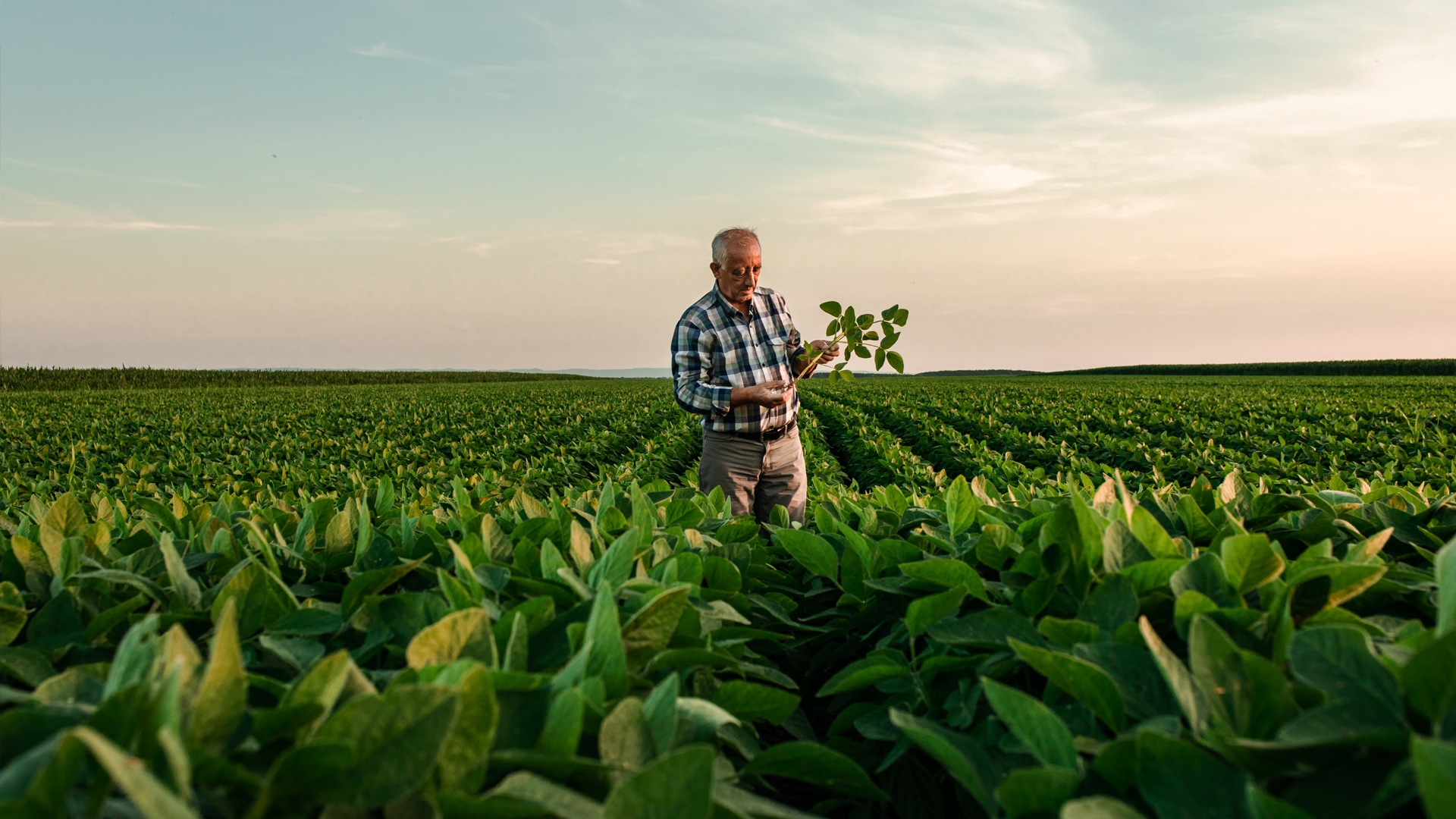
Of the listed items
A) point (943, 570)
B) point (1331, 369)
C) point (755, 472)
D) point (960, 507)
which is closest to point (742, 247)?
point (755, 472)

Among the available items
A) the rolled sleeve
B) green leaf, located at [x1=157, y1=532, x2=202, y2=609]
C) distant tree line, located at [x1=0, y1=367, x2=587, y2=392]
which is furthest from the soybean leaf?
distant tree line, located at [x1=0, y1=367, x2=587, y2=392]

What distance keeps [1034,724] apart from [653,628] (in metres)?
0.59

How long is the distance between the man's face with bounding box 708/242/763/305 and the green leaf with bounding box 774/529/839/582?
3.25 metres

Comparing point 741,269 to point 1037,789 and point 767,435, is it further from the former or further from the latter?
point 1037,789

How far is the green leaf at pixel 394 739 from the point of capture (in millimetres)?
853

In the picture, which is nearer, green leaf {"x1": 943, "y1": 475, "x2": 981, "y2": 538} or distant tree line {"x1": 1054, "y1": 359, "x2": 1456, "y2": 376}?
green leaf {"x1": 943, "y1": 475, "x2": 981, "y2": 538}

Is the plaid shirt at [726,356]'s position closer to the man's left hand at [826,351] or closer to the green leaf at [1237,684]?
the man's left hand at [826,351]

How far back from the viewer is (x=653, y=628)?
51.3 inches

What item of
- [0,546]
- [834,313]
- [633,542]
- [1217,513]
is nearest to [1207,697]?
[633,542]

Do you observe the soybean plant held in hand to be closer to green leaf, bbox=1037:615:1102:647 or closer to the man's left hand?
the man's left hand

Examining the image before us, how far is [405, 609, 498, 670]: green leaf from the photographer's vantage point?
1104mm

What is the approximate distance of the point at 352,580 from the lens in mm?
1597

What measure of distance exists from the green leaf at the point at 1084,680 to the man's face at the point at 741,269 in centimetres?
410

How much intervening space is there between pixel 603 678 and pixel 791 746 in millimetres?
300
